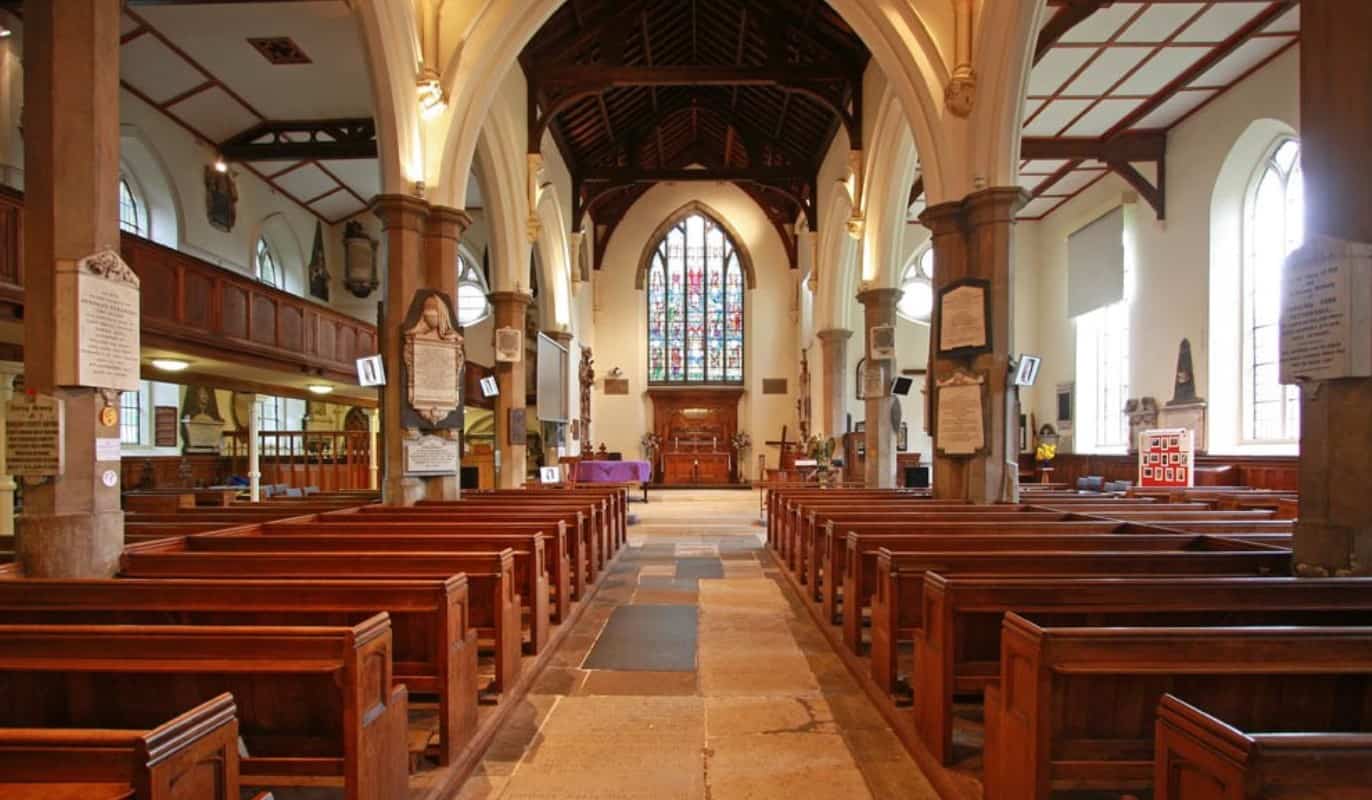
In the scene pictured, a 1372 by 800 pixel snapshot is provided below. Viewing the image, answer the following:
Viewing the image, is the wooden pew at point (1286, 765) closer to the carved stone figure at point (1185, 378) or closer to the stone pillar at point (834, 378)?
the carved stone figure at point (1185, 378)

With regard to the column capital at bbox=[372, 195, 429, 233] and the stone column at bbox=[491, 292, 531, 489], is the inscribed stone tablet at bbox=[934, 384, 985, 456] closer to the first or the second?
the column capital at bbox=[372, 195, 429, 233]

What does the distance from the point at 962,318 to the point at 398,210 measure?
15.3 feet

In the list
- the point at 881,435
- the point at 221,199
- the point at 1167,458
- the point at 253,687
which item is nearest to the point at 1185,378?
the point at 1167,458

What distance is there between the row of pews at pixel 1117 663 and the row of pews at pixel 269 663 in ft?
5.33

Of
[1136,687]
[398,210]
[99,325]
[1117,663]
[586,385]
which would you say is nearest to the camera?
[1117,663]

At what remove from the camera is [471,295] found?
17.1 metres

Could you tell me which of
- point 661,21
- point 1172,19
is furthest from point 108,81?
point 661,21

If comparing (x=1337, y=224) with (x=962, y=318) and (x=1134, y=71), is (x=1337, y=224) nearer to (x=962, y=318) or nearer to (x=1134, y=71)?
(x=962, y=318)

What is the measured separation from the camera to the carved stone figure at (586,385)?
16.0 m

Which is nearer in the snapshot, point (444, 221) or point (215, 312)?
point (444, 221)

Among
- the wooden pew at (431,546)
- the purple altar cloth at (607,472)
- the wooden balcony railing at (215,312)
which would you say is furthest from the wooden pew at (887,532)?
the purple altar cloth at (607,472)

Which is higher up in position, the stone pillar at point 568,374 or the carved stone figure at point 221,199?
the carved stone figure at point 221,199

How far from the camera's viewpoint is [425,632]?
2732 millimetres

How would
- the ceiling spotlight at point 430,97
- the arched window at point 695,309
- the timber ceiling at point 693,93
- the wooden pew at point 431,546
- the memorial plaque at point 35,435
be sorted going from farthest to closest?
the arched window at point 695,309 → the timber ceiling at point 693,93 → the ceiling spotlight at point 430,97 → the wooden pew at point 431,546 → the memorial plaque at point 35,435
